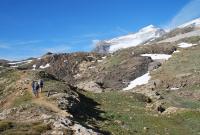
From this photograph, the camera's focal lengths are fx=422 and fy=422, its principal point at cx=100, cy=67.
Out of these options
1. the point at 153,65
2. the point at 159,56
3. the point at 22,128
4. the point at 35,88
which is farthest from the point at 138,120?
the point at 159,56

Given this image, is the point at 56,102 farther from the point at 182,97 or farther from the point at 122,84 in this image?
the point at 122,84

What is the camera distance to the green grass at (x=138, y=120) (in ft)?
161

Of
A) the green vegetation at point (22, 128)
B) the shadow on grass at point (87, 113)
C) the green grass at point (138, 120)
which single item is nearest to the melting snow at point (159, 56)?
the green grass at point (138, 120)

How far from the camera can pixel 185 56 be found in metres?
147

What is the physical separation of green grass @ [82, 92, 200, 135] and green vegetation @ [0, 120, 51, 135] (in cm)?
924

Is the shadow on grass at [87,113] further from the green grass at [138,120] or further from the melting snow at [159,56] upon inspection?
the melting snow at [159,56]

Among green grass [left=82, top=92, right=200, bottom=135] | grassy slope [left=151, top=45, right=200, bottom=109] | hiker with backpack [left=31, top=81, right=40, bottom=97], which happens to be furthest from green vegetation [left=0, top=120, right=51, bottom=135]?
grassy slope [left=151, top=45, right=200, bottom=109]

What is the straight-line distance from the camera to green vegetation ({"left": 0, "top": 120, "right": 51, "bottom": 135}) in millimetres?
37031

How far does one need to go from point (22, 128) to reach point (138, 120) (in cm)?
1948

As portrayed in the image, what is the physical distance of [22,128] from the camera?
3894 centimetres

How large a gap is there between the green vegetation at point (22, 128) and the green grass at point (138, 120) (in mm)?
9244

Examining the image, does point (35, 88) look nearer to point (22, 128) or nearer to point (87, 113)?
point (87, 113)

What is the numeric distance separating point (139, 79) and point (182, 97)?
3489 centimetres

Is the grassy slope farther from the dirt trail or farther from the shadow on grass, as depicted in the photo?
the dirt trail
